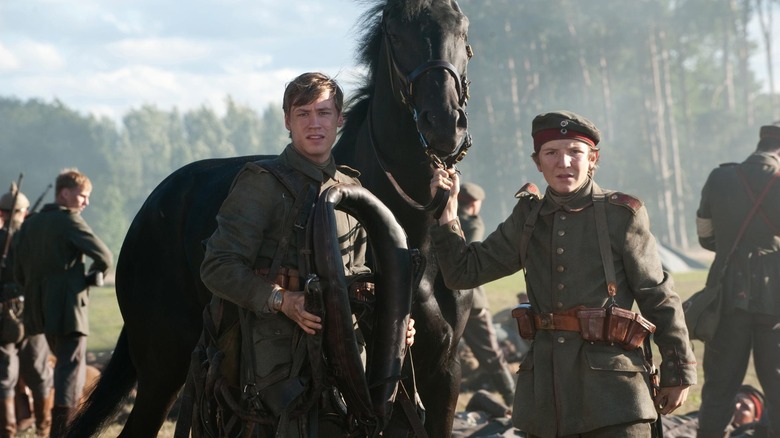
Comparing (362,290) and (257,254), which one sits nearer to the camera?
(257,254)

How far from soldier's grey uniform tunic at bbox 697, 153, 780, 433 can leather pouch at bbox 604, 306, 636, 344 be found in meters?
3.34

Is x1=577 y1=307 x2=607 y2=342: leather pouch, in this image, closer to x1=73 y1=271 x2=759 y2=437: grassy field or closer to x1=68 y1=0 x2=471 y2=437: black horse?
x1=68 y1=0 x2=471 y2=437: black horse

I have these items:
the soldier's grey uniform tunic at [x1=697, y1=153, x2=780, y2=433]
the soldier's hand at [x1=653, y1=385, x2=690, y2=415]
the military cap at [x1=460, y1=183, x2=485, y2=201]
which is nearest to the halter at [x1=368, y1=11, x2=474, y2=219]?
the soldier's hand at [x1=653, y1=385, x2=690, y2=415]

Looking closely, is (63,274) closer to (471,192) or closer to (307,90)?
(471,192)

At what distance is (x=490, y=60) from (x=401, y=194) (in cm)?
4979

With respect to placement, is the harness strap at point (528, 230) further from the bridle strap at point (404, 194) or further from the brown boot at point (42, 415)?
the brown boot at point (42, 415)

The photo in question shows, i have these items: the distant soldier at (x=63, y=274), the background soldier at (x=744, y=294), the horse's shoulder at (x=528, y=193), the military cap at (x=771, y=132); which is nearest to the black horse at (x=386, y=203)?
the horse's shoulder at (x=528, y=193)

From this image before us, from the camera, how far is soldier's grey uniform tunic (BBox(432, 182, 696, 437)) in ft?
11.9

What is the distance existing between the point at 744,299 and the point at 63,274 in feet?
17.9

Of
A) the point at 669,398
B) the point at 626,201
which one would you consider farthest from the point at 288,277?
the point at 669,398

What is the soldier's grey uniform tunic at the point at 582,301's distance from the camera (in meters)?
3.63

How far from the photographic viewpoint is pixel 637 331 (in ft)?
11.8

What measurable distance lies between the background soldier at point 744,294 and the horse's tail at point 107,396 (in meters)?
3.83

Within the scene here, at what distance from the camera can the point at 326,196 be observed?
3.29m
